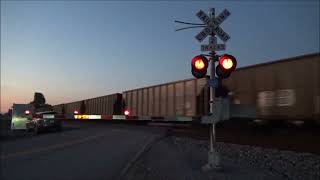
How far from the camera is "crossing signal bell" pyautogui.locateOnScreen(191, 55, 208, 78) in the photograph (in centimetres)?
984

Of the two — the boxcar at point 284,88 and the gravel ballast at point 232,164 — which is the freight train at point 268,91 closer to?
the boxcar at point 284,88

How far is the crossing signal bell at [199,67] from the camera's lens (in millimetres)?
9844

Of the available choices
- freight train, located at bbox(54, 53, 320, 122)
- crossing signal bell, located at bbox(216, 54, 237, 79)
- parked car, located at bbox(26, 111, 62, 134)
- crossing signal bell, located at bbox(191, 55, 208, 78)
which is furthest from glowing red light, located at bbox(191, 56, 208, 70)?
parked car, located at bbox(26, 111, 62, 134)

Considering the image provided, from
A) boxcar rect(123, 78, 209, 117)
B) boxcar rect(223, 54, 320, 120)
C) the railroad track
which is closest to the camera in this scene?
the railroad track

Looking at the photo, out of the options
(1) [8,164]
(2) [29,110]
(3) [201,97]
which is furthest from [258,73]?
(2) [29,110]

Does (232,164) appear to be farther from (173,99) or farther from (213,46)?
(173,99)

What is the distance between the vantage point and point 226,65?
978 centimetres

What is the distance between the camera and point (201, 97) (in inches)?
813

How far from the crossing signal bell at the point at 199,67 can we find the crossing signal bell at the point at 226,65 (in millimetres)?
356

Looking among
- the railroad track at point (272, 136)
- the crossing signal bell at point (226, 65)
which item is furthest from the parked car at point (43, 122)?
the crossing signal bell at point (226, 65)

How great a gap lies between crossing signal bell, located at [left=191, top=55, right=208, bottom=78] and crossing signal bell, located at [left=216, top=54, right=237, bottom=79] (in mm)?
356

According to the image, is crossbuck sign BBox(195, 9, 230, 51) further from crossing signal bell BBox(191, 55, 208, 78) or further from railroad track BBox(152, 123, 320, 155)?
railroad track BBox(152, 123, 320, 155)

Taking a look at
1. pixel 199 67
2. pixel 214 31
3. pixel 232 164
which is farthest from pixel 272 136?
pixel 199 67

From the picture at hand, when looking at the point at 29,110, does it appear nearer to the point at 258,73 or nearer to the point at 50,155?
the point at 50,155
